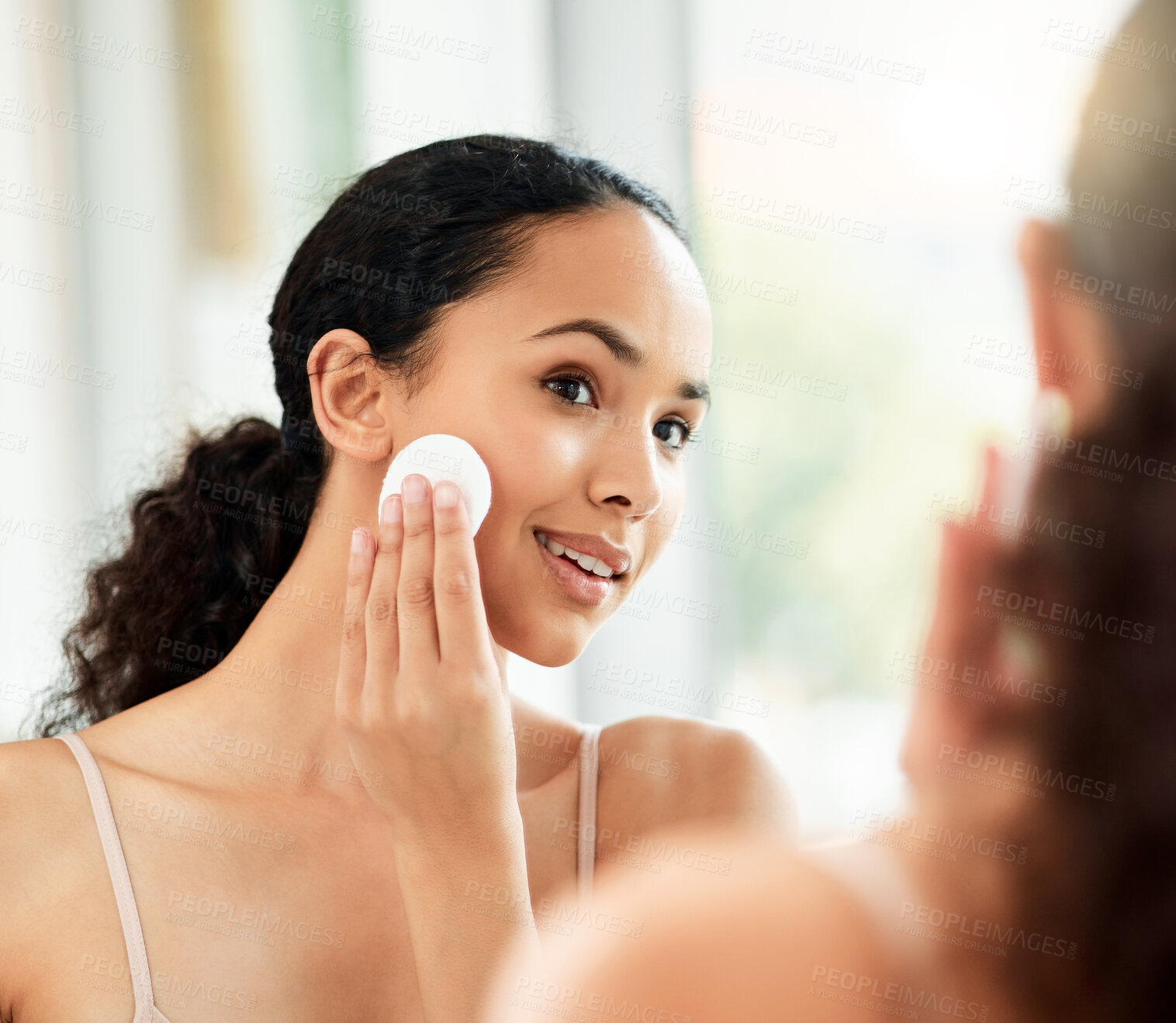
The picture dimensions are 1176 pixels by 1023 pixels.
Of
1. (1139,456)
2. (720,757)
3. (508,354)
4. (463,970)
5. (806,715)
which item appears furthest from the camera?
(806,715)

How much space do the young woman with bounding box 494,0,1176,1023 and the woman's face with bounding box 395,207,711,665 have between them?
65cm

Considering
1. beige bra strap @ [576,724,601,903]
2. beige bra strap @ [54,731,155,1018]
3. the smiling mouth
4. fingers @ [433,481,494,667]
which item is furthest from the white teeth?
beige bra strap @ [54,731,155,1018]

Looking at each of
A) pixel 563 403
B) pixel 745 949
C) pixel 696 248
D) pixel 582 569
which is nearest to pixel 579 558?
pixel 582 569

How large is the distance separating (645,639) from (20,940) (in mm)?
1156

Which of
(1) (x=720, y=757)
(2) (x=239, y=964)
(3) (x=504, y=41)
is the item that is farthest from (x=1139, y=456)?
(3) (x=504, y=41)

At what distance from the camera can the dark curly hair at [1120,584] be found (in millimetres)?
221

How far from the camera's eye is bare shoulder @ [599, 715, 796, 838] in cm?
116

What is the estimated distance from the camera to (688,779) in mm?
1172

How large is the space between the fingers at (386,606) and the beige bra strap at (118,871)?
267 mm

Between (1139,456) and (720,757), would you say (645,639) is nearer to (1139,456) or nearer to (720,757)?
(720,757)

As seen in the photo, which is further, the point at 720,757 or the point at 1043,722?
the point at 720,757

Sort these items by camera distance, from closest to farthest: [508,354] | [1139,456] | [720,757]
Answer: [1139,456], [508,354], [720,757]

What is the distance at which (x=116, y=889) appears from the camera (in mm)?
851

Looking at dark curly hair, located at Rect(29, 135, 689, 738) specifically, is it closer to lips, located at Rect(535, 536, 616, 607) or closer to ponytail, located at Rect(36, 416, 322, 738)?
ponytail, located at Rect(36, 416, 322, 738)
